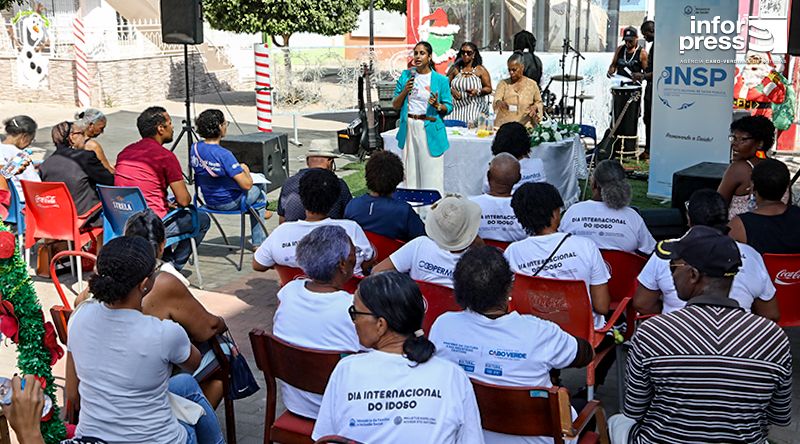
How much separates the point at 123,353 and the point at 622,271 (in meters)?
2.89

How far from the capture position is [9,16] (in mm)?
24672

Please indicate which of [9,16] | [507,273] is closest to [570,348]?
[507,273]

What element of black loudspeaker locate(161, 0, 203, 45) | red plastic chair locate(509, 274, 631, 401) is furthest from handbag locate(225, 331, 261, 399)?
black loudspeaker locate(161, 0, 203, 45)

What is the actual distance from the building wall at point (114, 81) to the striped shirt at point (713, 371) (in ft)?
65.3

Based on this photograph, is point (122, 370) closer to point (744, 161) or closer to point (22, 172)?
point (744, 161)

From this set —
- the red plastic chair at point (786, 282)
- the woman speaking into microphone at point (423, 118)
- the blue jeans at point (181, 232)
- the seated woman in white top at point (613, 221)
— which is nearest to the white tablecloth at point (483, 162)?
the woman speaking into microphone at point (423, 118)

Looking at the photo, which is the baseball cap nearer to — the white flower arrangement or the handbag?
the handbag

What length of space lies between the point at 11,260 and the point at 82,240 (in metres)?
4.15

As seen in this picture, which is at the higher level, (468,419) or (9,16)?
(9,16)

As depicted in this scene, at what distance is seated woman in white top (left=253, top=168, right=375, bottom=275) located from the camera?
4.99 m

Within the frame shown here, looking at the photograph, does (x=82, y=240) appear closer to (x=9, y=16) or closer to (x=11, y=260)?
(x=11, y=260)

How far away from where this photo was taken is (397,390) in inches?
109

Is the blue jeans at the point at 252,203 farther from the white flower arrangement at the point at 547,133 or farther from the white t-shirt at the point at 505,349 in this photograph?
the white t-shirt at the point at 505,349

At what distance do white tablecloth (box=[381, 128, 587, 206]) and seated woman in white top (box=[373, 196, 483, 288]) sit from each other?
4.87 m
